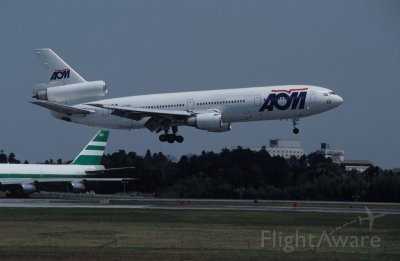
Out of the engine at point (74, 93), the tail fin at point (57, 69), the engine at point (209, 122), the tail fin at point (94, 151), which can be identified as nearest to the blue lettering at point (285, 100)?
the engine at point (209, 122)

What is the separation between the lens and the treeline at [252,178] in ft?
351

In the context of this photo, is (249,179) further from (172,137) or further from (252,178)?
(172,137)

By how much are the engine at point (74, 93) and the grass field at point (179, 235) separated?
18666 millimetres

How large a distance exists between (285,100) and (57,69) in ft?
81.2

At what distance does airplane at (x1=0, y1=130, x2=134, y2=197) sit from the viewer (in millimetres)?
104438

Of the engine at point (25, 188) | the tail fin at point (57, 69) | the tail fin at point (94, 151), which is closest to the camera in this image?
the tail fin at point (57, 69)

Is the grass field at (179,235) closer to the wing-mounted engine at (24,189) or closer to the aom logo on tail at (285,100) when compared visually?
the aom logo on tail at (285,100)

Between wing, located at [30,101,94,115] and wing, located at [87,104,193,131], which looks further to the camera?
wing, located at [30,101,94,115]

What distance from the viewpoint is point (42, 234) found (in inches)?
1993

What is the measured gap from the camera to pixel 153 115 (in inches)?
3226

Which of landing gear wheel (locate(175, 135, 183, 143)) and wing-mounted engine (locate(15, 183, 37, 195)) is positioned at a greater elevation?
landing gear wheel (locate(175, 135, 183, 143))

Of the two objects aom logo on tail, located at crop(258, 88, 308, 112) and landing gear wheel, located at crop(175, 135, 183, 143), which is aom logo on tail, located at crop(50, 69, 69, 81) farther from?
aom logo on tail, located at crop(258, 88, 308, 112)

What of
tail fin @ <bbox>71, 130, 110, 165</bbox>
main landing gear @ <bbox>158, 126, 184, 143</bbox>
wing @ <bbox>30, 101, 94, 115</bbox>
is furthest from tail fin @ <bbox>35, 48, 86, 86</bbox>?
tail fin @ <bbox>71, 130, 110, 165</bbox>

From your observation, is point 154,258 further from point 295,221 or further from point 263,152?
point 263,152
